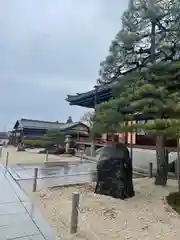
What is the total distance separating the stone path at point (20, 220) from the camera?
3.86 metres

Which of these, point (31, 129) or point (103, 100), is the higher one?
point (103, 100)

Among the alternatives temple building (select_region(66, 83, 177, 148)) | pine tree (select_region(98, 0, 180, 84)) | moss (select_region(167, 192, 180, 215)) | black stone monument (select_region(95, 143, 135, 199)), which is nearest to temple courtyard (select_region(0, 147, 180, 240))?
moss (select_region(167, 192, 180, 215))

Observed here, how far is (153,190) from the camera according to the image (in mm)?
7062

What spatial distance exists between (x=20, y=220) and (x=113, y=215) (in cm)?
186

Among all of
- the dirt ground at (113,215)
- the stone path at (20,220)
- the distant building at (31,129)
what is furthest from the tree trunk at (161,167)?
the distant building at (31,129)

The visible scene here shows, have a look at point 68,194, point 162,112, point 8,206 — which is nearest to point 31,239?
point 8,206

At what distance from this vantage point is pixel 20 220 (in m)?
4.50

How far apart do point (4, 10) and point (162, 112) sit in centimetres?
680

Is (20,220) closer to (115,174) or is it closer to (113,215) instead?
(113,215)

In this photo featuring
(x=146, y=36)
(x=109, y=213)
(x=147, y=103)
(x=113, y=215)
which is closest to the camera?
(x=113, y=215)

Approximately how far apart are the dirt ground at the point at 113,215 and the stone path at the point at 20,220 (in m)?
0.20

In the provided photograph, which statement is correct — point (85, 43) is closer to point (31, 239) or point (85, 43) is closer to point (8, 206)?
point (8, 206)

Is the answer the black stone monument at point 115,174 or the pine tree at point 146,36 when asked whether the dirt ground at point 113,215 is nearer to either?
the black stone monument at point 115,174

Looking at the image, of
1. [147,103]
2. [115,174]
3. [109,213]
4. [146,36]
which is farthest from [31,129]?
[109,213]
